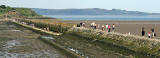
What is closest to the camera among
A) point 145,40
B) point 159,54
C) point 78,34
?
point 159,54

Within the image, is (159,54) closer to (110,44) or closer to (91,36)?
(110,44)

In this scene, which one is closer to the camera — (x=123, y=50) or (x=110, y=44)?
(x=123, y=50)

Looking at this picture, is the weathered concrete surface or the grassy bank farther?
the weathered concrete surface

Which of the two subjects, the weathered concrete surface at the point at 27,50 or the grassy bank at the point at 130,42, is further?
the weathered concrete surface at the point at 27,50

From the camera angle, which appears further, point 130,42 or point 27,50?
point 27,50

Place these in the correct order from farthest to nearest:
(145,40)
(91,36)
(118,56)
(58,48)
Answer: (91,36) → (58,48) → (145,40) → (118,56)

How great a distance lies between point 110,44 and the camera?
30.0 metres

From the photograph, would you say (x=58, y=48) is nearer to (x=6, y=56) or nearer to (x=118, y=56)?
(x=6, y=56)

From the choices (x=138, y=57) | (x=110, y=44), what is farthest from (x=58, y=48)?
(x=138, y=57)

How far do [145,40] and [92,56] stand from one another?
5.68 m

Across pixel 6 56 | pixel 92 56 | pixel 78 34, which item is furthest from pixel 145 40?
pixel 78 34

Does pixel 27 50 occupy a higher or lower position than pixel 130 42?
lower

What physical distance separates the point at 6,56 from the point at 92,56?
8515mm

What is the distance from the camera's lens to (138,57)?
21.6 metres
